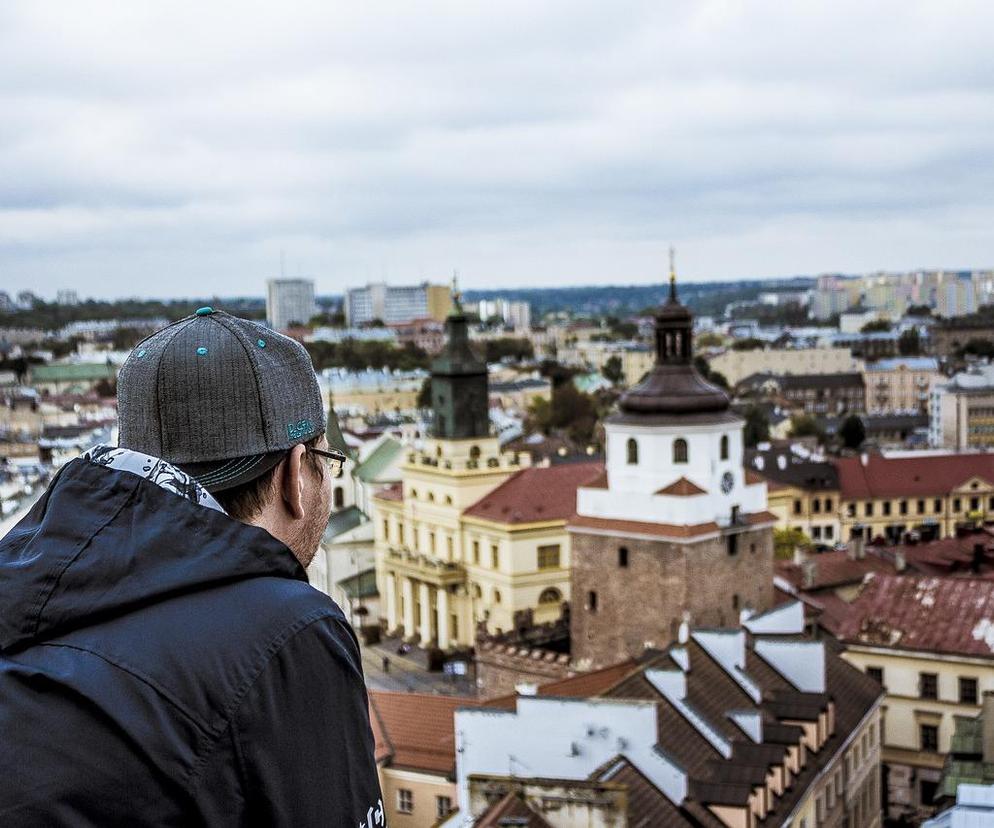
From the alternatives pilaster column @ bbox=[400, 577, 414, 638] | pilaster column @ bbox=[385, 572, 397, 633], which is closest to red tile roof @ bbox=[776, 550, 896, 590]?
pilaster column @ bbox=[400, 577, 414, 638]

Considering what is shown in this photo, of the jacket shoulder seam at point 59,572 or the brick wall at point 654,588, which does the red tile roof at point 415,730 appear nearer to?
the brick wall at point 654,588

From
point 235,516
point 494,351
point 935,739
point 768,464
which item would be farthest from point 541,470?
point 494,351

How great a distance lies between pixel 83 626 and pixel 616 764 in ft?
47.7

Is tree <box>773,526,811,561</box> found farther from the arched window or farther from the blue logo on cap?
the blue logo on cap

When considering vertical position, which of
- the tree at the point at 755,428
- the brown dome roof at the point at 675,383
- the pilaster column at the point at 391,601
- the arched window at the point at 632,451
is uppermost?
the brown dome roof at the point at 675,383

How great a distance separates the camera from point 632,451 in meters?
29.0

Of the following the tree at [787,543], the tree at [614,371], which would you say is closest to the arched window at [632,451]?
the tree at [787,543]

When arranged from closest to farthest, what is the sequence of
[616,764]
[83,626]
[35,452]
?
[83,626]
[616,764]
[35,452]

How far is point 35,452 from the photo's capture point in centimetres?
7269

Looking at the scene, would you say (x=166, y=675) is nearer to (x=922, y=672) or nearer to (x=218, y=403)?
(x=218, y=403)

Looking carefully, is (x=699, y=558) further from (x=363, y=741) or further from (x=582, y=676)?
(x=363, y=741)

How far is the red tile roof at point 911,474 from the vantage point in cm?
5966

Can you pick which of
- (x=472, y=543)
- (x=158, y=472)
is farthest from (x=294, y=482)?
(x=472, y=543)

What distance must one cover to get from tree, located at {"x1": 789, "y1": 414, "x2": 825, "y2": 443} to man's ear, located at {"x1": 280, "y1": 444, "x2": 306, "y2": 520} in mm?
84671
